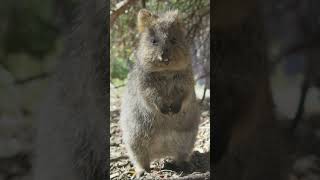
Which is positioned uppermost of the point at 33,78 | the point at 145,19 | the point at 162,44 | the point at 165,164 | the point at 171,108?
the point at 145,19

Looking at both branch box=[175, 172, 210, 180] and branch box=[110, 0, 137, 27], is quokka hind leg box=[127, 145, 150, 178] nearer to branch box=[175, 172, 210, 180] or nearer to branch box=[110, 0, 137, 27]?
branch box=[175, 172, 210, 180]

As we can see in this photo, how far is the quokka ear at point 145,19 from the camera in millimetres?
2031

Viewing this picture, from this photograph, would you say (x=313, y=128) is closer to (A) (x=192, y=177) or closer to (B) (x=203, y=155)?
A: (A) (x=192, y=177)

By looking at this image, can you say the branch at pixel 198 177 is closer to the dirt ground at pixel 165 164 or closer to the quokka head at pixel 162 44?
the dirt ground at pixel 165 164

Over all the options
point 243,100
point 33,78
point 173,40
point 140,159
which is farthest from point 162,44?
point 33,78

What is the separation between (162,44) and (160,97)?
211mm

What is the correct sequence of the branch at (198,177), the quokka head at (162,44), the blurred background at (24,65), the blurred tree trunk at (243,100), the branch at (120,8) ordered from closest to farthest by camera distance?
the blurred background at (24,65) → the blurred tree trunk at (243,100) → the branch at (198,177) → the quokka head at (162,44) → the branch at (120,8)

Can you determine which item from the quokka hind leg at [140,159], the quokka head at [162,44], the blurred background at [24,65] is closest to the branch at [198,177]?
the quokka hind leg at [140,159]

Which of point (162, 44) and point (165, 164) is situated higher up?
point (162, 44)

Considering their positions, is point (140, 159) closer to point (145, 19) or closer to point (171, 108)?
point (171, 108)

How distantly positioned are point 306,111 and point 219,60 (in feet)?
0.82

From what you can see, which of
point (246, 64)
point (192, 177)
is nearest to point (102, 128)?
point (246, 64)

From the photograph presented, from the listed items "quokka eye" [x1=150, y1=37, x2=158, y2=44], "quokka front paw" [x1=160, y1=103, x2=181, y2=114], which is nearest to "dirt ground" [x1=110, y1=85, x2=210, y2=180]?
"quokka front paw" [x1=160, y1=103, x2=181, y2=114]

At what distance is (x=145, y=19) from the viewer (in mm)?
2051
